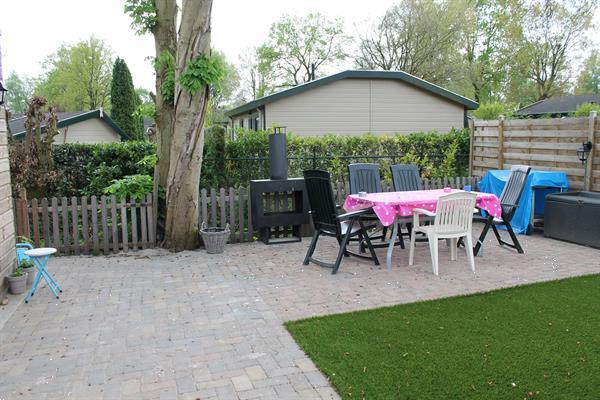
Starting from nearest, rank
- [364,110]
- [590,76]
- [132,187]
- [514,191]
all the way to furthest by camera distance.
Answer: [514,191], [132,187], [364,110], [590,76]

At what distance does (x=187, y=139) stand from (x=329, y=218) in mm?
2534

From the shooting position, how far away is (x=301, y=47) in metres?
41.8

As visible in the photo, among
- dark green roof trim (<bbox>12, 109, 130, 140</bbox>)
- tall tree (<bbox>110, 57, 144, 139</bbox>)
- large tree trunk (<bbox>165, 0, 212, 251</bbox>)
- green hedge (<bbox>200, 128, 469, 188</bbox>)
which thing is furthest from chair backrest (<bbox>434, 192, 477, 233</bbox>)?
tall tree (<bbox>110, 57, 144, 139</bbox>)

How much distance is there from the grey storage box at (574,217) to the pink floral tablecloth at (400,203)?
5.03 ft

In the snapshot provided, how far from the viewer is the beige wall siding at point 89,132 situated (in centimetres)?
2048

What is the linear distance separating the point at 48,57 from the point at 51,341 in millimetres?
46328

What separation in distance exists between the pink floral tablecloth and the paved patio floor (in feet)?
2.20

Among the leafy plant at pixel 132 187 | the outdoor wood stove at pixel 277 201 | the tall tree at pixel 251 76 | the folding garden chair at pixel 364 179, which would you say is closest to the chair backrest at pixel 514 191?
the folding garden chair at pixel 364 179

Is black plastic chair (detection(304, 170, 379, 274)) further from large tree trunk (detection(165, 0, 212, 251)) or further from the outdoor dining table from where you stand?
large tree trunk (detection(165, 0, 212, 251))

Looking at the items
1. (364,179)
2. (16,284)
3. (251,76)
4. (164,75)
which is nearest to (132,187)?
(164,75)

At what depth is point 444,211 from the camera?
5.81 meters

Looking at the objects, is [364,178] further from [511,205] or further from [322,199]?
[511,205]

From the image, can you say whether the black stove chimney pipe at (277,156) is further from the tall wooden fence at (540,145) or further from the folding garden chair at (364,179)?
the tall wooden fence at (540,145)

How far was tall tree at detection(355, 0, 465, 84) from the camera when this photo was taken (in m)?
29.2
